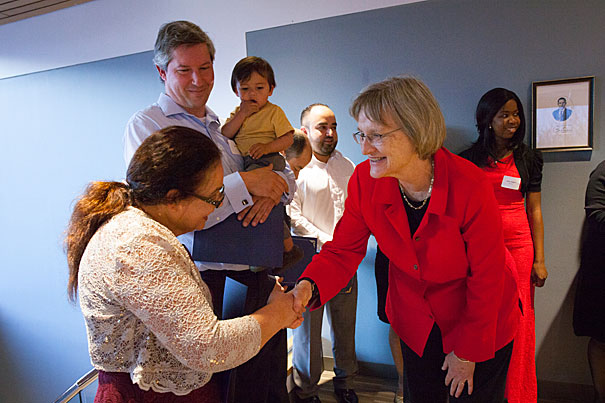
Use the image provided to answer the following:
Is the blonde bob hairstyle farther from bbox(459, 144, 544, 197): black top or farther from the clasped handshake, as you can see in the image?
bbox(459, 144, 544, 197): black top

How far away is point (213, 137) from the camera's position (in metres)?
1.85

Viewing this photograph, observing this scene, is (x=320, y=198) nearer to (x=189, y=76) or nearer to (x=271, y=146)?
(x=271, y=146)

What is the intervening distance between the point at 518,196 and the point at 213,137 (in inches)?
81.5

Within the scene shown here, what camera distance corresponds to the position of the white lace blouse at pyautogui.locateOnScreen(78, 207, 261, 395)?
1.02 metres

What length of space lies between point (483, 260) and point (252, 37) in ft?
9.34

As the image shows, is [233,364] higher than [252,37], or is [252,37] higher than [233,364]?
[252,37]

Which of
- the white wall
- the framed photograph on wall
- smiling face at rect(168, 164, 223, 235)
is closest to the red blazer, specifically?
smiling face at rect(168, 164, 223, 235)

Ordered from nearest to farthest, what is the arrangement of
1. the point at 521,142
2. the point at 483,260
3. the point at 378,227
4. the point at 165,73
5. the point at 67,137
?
the point at 483,260
the point at 378,227
the point at 165,73
the point at 521,142
the point at 67,137

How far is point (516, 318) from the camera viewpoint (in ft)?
5.12

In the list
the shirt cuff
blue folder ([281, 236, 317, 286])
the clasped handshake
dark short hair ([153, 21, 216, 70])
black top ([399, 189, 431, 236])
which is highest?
dark short hair ([153, 21, 216, 70])

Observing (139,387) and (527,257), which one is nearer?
(139,387)

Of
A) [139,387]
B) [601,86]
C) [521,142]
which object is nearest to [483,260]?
[139,387]

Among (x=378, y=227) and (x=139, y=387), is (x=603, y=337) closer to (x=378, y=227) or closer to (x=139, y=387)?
(x=378, y=227)

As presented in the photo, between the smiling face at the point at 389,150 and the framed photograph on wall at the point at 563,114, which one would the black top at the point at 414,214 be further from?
the framed photograph on wall at the point at 563,114
